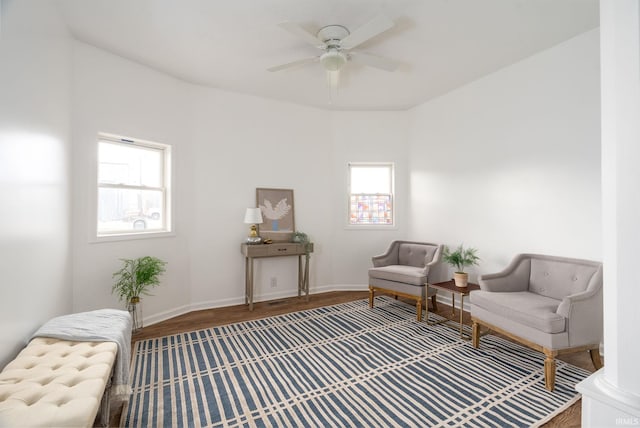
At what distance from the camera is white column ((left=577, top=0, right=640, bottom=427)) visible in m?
1.17

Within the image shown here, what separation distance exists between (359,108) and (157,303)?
4051mm

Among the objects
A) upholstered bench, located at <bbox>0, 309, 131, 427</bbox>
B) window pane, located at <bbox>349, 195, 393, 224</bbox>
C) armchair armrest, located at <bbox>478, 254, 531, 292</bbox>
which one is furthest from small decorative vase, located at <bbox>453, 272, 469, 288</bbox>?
upholstered bench, located at <bbox>0, 309, 131, 427</bbox>

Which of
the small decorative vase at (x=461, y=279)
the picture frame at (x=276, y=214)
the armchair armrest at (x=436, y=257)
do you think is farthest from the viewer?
the picture frame at (x=276, y=214)

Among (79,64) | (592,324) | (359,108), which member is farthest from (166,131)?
(592,324)

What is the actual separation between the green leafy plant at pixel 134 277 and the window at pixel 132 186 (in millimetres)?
414

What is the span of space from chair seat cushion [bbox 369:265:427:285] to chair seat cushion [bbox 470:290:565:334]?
76 cm

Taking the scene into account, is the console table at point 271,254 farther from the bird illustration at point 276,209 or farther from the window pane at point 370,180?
the window pane at point 370,180

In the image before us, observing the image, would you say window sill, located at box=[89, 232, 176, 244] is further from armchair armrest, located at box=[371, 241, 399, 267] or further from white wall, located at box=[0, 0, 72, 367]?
armchair armrest, located at box=[371, 241, 399, 267]

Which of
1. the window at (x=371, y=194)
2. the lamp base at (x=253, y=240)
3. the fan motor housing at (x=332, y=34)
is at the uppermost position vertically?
the fan motor housing at (x=332, y=34)

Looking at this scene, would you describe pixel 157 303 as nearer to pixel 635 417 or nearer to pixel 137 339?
pixel 137 339

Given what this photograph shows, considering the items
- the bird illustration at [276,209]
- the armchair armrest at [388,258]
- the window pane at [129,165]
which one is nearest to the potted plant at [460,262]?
the armchair armrest at [388,258]

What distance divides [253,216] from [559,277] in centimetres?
345

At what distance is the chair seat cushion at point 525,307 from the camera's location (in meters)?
2.22

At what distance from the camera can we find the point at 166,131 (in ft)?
12.1
